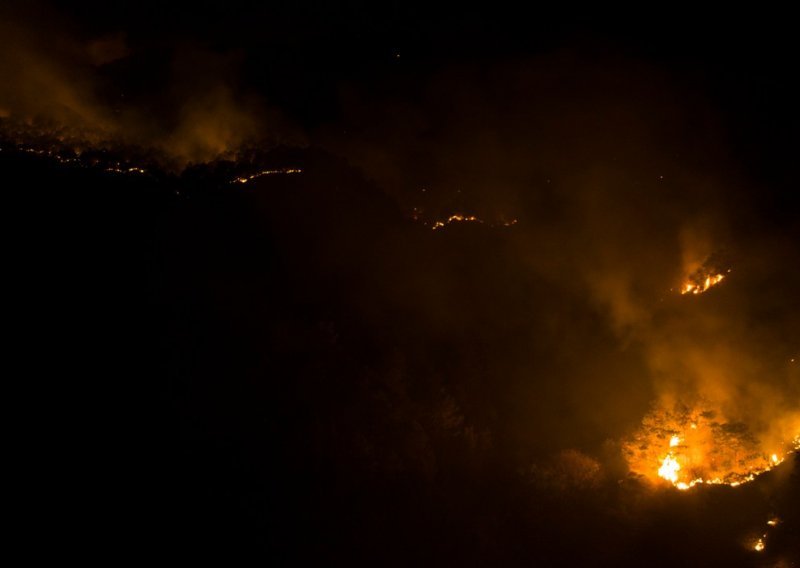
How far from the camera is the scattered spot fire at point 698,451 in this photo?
7.57 m

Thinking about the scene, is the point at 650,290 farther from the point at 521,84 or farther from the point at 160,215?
the point at 160,215

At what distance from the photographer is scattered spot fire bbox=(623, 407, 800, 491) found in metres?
7.57

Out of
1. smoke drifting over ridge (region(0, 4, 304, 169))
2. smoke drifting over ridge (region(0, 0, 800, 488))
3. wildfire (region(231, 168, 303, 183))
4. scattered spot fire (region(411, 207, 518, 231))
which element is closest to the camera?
smoke drifting over ridge (region(0, 4, 304, 169))

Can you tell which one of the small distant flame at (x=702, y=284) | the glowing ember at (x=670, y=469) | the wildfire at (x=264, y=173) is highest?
the wildfire at (x=264, y=173)

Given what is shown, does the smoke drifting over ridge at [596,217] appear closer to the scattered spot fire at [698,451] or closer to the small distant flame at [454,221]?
the small distant flame at [454,221]

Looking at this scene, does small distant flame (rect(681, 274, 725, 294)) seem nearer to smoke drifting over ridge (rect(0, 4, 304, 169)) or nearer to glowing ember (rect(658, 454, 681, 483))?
glowing ember (rect(658, 454, 681, 483))

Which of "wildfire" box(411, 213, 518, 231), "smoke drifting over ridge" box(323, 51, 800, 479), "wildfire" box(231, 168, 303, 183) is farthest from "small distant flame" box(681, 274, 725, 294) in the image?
"wildfire" box(231, 168, 303, 183)

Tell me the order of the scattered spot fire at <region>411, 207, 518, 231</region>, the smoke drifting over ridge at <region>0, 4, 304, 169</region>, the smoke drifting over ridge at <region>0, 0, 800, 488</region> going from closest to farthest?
the smoke drifting over ridge at <region>0, 4, 304, 169</region>
the smoke drifting over ridge at <region>0, 0, 800, 488</region>
the scattered spot fire at <region>411, 207, 518, 231</region>

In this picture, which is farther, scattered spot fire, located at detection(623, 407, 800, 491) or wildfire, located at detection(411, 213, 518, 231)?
wildfire, located at detection(411, 213, 518, 231)

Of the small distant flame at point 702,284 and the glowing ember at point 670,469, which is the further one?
the small distant flame at point 702,284

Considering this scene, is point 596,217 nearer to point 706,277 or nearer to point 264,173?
point 706,277

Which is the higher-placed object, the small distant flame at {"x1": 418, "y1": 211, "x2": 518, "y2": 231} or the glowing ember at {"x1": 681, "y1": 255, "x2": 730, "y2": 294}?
the small distant flame at {"x1": 418, "y1": 211, "x2": 518, "y2": 231}

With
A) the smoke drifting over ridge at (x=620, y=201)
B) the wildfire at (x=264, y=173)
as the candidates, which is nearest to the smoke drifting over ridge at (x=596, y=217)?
the smoke drifting over ridge at (x=620, y=201)

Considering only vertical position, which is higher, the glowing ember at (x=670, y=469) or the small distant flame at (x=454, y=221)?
the small distant flame at (x=454, y=221)
